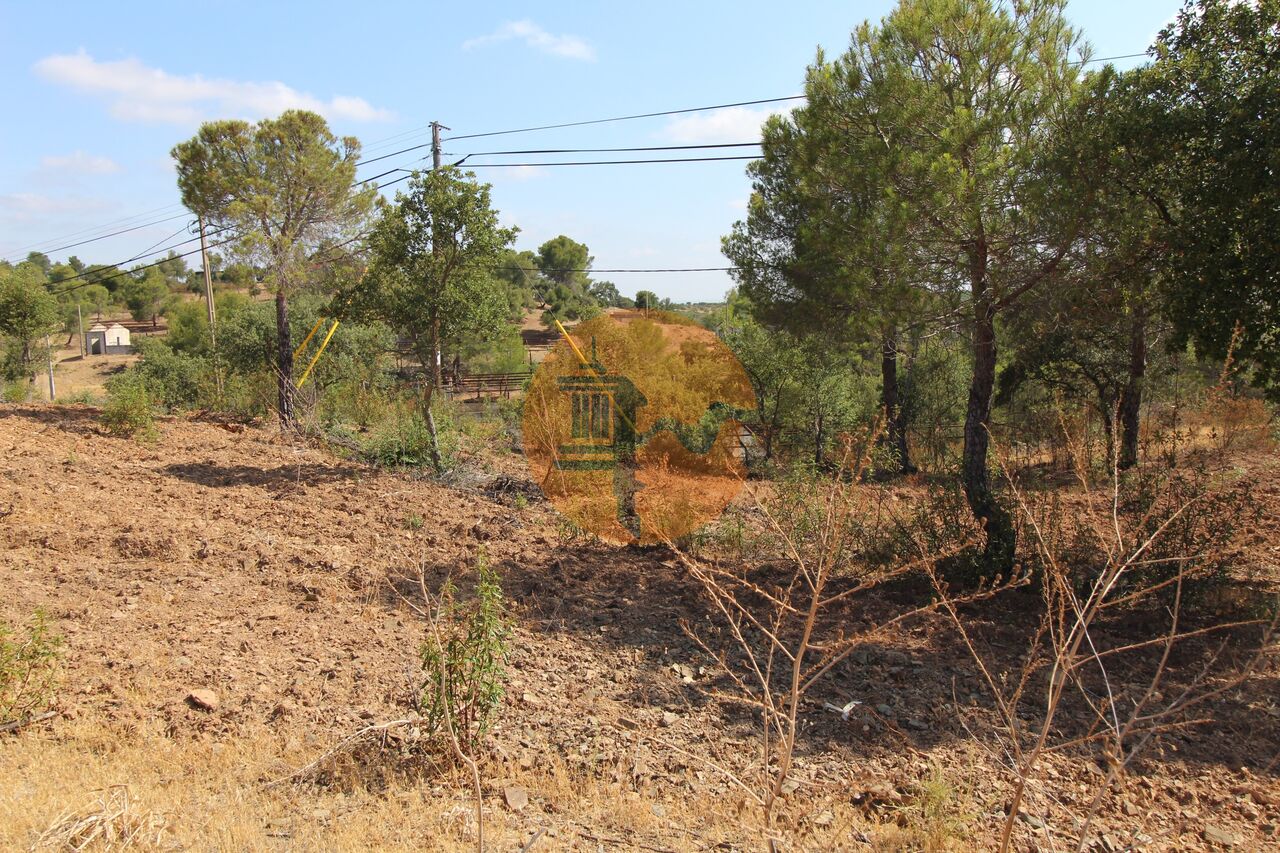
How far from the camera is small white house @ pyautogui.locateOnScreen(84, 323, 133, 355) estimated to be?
45375mm

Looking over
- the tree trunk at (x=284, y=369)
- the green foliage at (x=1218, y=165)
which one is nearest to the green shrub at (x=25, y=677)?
the green foliage at (x=1218, y=165)

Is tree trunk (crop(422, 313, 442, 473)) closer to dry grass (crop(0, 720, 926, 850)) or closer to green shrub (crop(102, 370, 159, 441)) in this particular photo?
green shrub (crop(102, 370, 159, 441))

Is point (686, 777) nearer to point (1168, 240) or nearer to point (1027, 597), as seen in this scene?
point (1027, 597)

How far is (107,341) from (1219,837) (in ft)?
180

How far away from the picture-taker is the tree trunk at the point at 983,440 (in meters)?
5.97

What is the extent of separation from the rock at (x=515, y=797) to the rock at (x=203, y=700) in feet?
5.84

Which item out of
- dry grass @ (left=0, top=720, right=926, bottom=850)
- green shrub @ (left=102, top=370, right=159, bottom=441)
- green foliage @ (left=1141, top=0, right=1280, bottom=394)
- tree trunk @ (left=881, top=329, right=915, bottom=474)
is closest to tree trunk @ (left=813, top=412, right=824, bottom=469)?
tree trunk @ (left=881, top=329, right=915, bottom=474)

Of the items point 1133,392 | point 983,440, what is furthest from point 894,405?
point 983,440

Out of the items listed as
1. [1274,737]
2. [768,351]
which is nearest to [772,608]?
[1274,737]

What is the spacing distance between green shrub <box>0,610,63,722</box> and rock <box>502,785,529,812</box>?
2.46 metres

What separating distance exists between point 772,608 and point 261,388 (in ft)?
38.9

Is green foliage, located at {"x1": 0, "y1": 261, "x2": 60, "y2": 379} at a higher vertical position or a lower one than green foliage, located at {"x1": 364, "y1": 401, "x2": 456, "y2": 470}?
higher

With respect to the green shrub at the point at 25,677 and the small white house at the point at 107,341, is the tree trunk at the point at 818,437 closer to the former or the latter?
the green shrub at the point at 25,677

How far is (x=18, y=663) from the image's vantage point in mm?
3848
